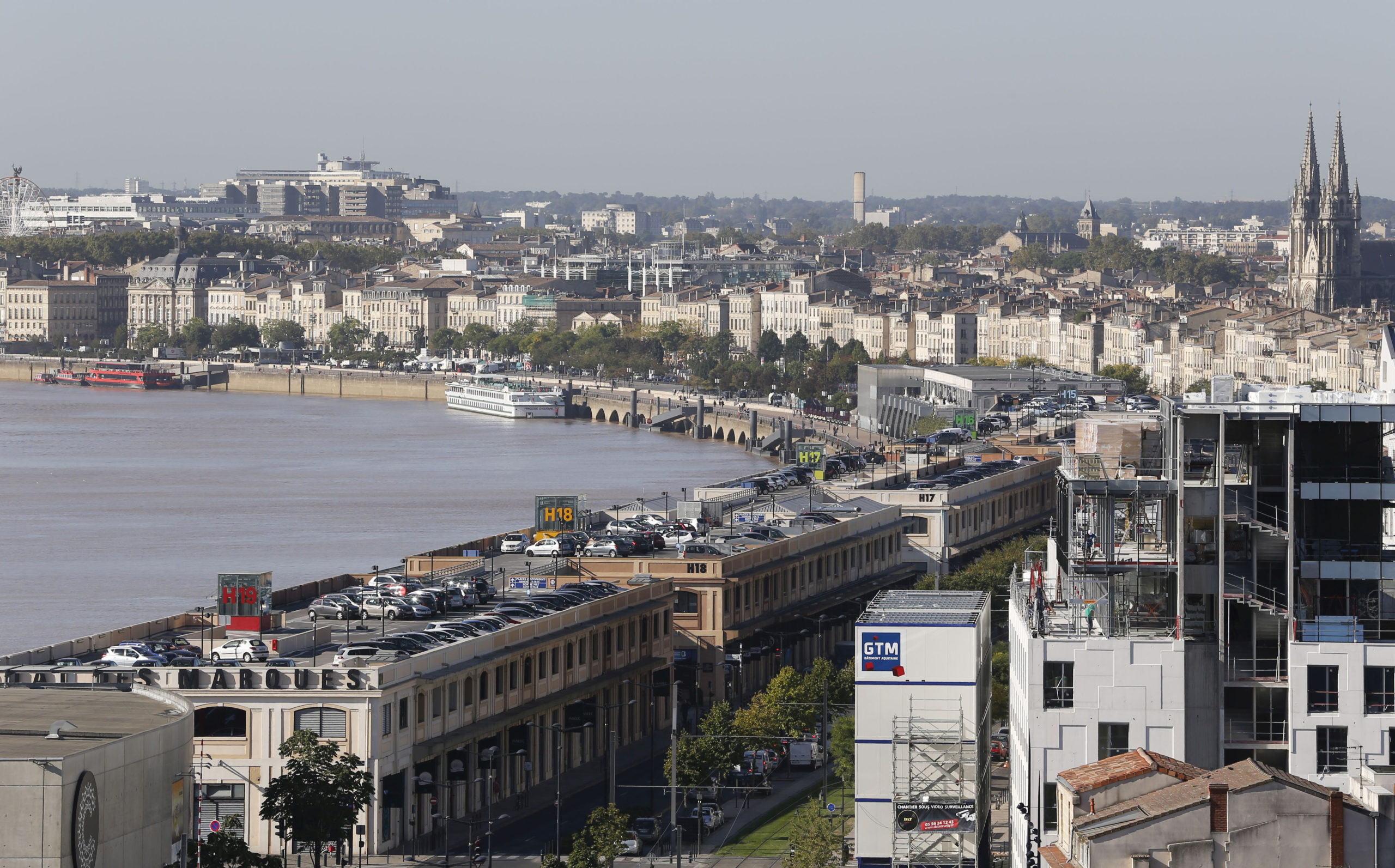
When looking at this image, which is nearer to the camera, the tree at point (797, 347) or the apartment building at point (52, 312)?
the tree at point (797, 347)

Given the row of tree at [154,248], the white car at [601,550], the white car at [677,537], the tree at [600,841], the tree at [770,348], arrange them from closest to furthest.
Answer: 1. the tree at [600,841]
2. the white car at [601,550]
3. the white car at [677,537]
4. the tree at [770,348]
5. the row of tree at [154,248]

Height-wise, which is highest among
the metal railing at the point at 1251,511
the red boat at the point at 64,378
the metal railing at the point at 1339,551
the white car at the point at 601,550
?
the metal railing at the point at 1251,511

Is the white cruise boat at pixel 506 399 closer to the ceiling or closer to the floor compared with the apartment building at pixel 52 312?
closer to the floor

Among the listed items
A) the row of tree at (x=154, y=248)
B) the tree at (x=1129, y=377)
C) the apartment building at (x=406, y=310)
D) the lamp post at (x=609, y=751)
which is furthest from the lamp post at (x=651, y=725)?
the row of tree at (x=154, y=248)

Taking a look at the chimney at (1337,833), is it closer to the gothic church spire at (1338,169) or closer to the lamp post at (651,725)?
the lamp post at (651,725)

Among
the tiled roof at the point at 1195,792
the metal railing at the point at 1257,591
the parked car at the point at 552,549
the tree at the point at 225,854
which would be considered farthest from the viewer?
the parked car at the point at 552,549

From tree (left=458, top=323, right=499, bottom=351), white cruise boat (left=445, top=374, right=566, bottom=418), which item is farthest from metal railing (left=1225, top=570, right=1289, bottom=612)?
tree (left=458, top=323, right=499, bottom=351)

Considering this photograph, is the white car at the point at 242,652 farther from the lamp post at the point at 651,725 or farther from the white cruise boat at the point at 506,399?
the white cruise boat at the point at 506,399

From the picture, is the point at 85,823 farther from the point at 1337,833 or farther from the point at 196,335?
the point at 196,335
